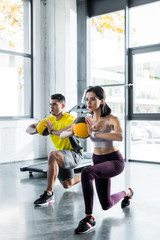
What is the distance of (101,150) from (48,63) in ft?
13.5

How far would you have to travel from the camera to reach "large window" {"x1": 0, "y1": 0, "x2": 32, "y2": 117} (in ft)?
18.5

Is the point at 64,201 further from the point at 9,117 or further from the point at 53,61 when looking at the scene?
the point at 53,61

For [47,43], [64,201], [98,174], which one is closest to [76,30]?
[47,43]

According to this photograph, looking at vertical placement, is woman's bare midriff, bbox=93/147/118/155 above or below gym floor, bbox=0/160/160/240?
above

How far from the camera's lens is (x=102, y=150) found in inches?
96.0

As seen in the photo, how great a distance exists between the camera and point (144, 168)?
4.80 m

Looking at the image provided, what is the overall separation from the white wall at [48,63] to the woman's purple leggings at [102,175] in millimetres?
3539

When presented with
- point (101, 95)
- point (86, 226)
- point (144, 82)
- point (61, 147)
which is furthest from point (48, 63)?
point (86, 226)

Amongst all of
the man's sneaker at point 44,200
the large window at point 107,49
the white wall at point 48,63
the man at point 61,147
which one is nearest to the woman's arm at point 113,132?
the man at point 61,147

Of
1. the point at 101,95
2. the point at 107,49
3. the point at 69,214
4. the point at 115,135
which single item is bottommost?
the point at 69,214

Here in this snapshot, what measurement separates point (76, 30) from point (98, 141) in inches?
166

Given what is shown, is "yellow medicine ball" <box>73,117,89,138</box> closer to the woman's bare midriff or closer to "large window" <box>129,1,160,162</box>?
the woman's bare midriff

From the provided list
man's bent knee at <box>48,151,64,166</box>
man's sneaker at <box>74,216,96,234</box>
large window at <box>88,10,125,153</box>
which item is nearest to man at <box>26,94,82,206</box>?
man's bent knee at <box>48,151,64,166</box>

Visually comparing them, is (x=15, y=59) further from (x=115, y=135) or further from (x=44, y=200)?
(x=115, y=135)
